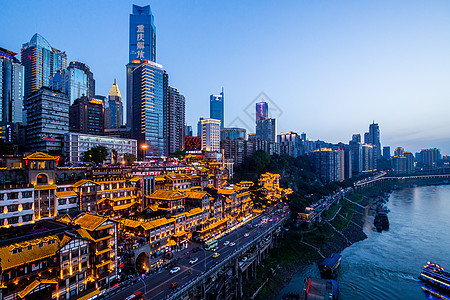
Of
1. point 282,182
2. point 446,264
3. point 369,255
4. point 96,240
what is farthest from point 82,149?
point 446,264

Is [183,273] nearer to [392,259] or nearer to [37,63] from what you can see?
[392,259]

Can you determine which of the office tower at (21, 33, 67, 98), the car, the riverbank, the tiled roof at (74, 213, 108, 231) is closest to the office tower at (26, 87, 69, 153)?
the tiled roof at (74, 213, 108, 231)

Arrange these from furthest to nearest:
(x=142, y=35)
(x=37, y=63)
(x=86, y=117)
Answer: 1. (x=142, y=35)
2. (x=37, y=63)
3. (x=86, y=117)

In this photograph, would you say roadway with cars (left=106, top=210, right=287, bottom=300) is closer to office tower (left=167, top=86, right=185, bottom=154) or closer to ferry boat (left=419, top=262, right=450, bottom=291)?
ferry boat (left=419, top=262, right=450, bottom=291)

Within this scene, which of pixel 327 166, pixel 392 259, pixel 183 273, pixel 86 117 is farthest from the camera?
pixel 327 166

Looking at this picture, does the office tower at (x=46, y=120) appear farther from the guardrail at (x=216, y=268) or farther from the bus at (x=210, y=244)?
the guardrail at (x=216, y=268)

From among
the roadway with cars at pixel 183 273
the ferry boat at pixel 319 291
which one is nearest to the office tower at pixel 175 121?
the roadway with cars at pixel 183 273

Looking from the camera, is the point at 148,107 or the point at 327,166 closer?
the point at 148,107

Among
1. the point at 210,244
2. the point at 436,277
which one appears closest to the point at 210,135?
the point at 210,244
